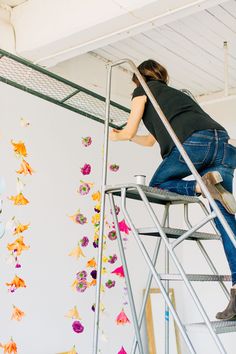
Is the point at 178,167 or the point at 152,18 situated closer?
the point at 178,167

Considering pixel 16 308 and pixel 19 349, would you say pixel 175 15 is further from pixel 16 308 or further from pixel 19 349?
pixel 19 349

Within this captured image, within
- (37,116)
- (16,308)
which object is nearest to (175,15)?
(37,116)

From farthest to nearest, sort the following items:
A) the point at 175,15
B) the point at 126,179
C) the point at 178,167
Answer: the point at 126,179
the point at 175,15
the point at 178,167

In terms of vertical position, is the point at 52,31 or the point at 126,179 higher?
the point at 52,31

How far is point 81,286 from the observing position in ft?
12.9

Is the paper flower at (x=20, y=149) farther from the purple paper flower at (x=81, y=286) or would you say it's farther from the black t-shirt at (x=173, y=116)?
the black t-shirt at (x=173, y=116)

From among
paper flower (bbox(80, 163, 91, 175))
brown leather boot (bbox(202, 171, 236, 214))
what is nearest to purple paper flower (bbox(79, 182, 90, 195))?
paper flower (bbox(80, 163, 91, 175))

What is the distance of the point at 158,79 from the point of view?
8.95 feet

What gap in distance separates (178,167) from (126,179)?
6.93 feet

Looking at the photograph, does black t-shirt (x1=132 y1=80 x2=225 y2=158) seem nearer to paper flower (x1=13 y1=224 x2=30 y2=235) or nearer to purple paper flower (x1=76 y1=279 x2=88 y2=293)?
paper flower (x1=13 y1=224 x2=30 y2=235)

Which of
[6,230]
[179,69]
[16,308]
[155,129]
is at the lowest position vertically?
[16,308]

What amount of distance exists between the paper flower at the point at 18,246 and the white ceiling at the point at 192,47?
1.88m

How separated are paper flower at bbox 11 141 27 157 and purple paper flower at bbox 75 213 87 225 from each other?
73 centimetres

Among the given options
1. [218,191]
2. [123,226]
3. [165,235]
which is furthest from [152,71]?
[123,226]
